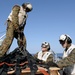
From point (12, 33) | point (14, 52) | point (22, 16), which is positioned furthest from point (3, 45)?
point (14, 52)

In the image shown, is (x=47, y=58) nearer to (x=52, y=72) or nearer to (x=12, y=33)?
(x=12, y=33)

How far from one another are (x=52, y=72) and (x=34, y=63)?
45 centimetres

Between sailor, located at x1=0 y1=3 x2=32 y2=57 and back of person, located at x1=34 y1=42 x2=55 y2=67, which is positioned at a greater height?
sailor, located at x1=0 y1=3 x2=32 y2=57

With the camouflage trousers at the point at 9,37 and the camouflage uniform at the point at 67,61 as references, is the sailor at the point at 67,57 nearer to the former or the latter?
the camouflage uniform at the point at 67,61

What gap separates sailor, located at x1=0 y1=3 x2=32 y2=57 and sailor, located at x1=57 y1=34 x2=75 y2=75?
1.97 meters

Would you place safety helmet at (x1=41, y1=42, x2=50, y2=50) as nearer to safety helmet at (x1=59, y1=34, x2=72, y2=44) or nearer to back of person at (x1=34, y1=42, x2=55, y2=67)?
back of person at (x1=34, y1=42, x2=55, y2=67)

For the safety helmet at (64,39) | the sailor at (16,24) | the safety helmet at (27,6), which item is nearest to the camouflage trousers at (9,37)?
the sailor at (16,24)

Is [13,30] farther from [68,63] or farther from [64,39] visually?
[68,63]

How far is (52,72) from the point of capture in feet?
18.7

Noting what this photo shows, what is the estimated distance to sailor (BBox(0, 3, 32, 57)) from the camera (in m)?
8.12

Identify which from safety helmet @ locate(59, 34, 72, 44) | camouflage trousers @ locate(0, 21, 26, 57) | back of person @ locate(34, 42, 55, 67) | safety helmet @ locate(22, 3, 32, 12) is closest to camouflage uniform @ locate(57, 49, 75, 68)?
safety helmet @ locate(59, 34, 72, 44)

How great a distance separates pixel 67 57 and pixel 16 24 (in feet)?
9.11

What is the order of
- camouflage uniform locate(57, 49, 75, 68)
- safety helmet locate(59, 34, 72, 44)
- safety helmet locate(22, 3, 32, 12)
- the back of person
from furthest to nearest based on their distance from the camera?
the back of person → safety helmet locate(22, 3, 32, 12) → safety helmet locate(59, 34, 72, 44) → camouflage uniform locate(57, 49, 75, 68)

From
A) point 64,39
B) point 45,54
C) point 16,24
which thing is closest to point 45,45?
point 45,54
